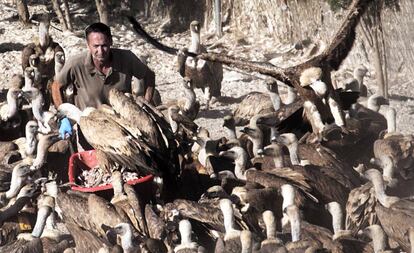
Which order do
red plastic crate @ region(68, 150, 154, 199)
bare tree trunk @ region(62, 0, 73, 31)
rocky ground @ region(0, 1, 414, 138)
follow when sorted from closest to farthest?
red plastic crate @ region(68, 150, 154, 199) < rocky ground @ region(0, 1, 414, 138) < bare tree trunk @ region(62, 0, 73, 31)

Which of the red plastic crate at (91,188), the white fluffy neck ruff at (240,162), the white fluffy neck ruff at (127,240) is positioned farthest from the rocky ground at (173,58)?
the white fluffy neck ruff at (127,240)

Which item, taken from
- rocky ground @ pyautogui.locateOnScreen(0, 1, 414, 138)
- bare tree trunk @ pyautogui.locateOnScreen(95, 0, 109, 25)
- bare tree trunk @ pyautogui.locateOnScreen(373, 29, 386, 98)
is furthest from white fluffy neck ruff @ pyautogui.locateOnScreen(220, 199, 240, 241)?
bare tree trunk @ pyautogui.locateOnScreen(95, 0, 109, 25)

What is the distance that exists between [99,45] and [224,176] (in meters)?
1.64

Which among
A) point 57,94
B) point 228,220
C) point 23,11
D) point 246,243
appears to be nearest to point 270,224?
point 228,220

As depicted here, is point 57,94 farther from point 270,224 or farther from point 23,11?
point 23,11

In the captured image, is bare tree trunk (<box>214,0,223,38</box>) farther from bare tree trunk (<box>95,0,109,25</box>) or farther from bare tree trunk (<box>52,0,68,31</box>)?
bare tree trunk (<box>52,0,68,31</box>)

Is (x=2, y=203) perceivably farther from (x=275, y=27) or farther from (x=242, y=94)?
(x=275, y=27)

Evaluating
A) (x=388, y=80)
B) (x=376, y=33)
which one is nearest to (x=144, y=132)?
(x=376, y=33)

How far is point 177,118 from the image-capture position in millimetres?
10812

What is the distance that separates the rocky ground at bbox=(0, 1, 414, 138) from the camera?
12812 millimetres

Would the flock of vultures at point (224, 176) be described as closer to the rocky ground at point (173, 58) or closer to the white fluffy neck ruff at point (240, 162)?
the white fluffy neck ruff at point (240, 162)

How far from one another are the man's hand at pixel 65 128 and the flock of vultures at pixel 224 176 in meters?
0.05

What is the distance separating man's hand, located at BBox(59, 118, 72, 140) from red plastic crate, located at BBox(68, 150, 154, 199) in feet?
2.09

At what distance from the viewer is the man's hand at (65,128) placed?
1003 cm
